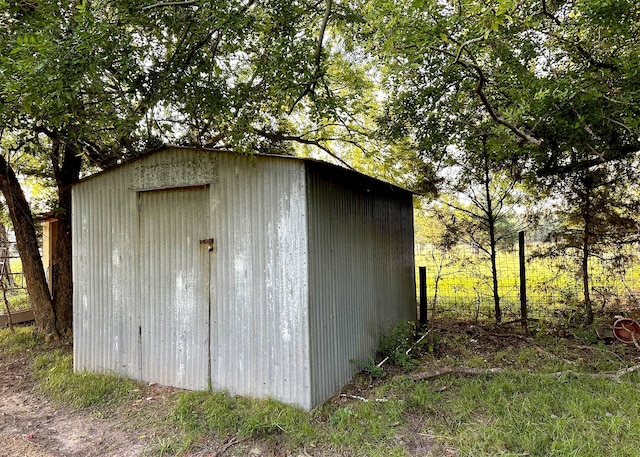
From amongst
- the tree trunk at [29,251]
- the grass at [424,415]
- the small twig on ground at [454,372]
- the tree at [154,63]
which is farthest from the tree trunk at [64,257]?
the small twig on ground at [454,372]

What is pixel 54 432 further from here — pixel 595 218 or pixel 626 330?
pixel 595 218

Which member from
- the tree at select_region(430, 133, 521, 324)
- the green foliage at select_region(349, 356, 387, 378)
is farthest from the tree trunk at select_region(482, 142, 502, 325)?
the green foliage at select_region(349, 356, 387, 378)

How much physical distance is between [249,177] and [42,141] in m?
5.28

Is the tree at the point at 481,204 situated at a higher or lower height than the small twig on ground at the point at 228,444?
higher

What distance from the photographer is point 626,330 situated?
509cm

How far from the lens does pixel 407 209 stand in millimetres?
6754

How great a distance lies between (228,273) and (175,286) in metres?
0.76

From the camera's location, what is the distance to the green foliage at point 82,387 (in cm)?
416

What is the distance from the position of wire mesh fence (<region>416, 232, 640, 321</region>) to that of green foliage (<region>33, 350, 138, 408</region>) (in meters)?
4.38

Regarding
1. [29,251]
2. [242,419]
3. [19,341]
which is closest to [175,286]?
[242,419]

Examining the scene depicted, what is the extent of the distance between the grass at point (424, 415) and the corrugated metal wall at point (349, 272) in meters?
0.41

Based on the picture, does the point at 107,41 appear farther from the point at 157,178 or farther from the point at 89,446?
the point at 89,446

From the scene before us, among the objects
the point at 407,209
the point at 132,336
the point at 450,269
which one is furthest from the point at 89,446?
the point at 450,269

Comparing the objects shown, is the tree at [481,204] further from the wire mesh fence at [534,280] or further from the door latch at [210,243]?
the door latch at [210,243]
